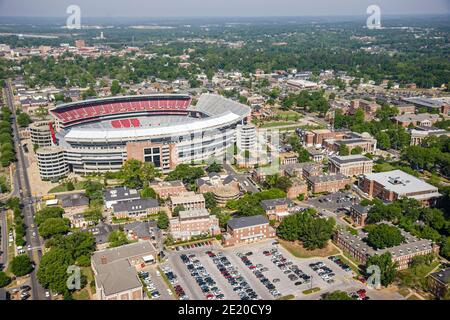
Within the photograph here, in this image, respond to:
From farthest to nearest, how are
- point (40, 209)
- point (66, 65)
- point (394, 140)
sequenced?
point (66, 65) → point (394, 140) → point (40, 209)

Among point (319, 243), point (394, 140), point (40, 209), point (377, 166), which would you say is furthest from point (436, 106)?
point (40, 209)

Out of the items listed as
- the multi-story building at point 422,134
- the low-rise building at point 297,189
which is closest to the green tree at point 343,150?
the multi-story building at point 422,134

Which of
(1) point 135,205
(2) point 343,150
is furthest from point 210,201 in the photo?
(2) point 343,150

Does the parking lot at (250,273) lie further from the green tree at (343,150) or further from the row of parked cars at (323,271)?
the green tree at (343,150)

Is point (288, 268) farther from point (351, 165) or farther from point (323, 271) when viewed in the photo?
point (351, 165)

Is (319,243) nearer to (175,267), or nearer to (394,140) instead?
(175,267)

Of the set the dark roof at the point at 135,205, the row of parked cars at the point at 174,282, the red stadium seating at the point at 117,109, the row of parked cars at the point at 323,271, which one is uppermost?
the red stadium seating at the point at 117,109
